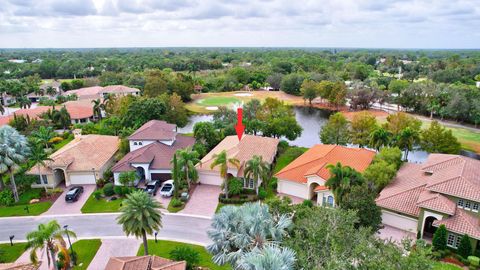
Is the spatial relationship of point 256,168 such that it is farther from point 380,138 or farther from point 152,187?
point 380,138

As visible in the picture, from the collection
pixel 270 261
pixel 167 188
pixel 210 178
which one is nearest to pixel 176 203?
pixel 167 188

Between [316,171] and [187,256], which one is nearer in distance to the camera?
[187,256]

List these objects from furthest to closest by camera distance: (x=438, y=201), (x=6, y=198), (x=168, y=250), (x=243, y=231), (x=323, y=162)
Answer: (x=323, y=162), (x=6, y=198), (x=438, y=201), (x=168, y=250), (x=243, y=231)

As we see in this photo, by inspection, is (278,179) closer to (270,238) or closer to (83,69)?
(270,238)

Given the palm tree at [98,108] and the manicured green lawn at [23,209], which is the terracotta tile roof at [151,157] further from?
the palm tree at [98,108]

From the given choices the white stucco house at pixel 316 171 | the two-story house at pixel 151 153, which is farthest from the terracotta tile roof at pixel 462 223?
the two-story house at pixel 151 153

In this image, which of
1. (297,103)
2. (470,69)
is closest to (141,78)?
(297,103)
